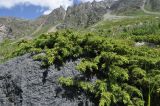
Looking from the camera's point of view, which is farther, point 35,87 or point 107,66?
point 107,66

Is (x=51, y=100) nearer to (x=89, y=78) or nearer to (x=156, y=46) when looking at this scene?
(x=89, y=78)

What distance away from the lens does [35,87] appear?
880 cm

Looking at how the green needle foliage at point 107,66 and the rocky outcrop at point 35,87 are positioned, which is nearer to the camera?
the green needle foliage at point 107,66

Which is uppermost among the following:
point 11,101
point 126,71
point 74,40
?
point 74,40

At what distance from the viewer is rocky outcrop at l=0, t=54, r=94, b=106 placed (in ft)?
28.4

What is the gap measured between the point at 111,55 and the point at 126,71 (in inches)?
19.7

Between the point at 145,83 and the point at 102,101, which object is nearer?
the point at 102,101

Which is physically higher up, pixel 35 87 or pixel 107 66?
pixel 107 66

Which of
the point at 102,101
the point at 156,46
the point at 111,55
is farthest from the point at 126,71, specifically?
the point at 156,46

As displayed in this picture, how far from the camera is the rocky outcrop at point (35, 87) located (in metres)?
8.66

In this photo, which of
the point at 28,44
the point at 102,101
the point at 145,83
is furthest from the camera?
the point at 28,44

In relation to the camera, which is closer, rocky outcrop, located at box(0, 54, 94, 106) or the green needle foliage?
the green needle foliage

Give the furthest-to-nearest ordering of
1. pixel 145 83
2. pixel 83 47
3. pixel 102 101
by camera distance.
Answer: pixel 83 47 → pixel 145 83 → pixel 102 101

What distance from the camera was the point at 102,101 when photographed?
8203 mm
